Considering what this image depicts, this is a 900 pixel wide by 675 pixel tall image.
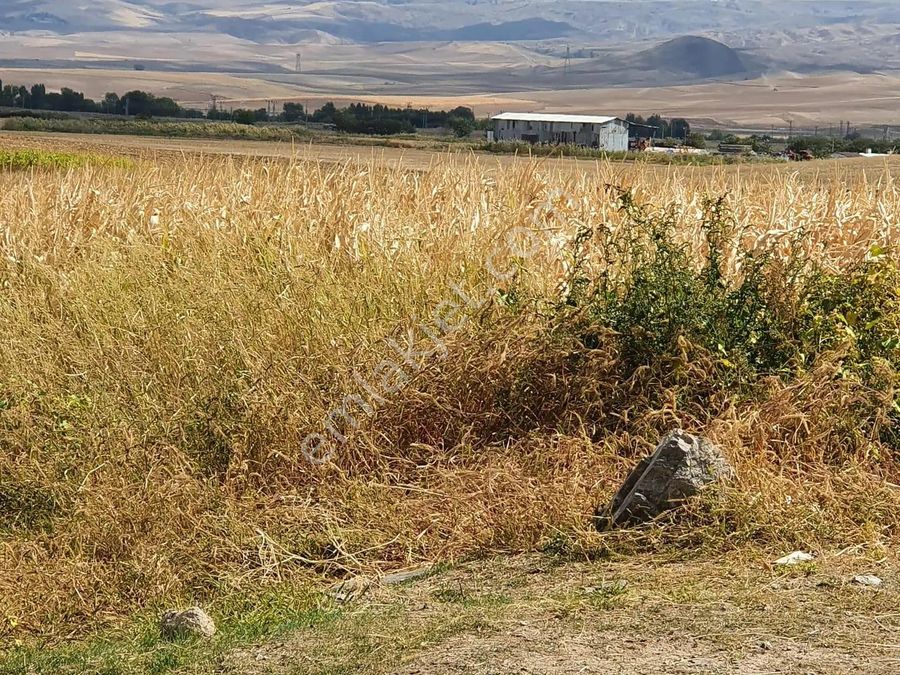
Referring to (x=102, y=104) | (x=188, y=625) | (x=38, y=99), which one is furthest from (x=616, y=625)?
(x=38, y=99)

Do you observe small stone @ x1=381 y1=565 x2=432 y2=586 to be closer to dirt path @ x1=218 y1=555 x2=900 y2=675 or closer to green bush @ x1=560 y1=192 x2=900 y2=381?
dirt path @ x1=218 y1=555 x2=900 y2=675

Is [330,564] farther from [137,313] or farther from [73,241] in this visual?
[73,241]

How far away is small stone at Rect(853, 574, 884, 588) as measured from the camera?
17.5ft

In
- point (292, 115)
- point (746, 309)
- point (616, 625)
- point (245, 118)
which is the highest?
point (292, 115)

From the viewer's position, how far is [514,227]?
9891 millimetres

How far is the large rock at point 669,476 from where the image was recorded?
19.7 feet

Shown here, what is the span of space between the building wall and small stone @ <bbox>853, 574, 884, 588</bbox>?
1112 inches

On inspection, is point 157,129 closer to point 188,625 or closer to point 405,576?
point 405,576

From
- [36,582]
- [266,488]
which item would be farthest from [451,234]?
[36,582]

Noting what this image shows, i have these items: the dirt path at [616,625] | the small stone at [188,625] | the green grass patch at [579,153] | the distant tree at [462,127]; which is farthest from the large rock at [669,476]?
A: the distant tree at [462,127]

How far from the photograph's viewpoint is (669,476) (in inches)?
237

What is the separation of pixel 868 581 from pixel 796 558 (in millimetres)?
388

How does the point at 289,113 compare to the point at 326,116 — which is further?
the point at 289,113

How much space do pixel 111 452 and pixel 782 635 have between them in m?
4.28
